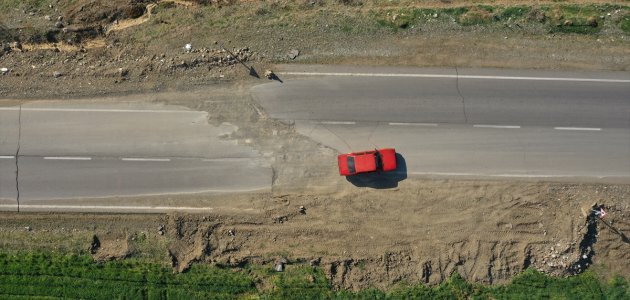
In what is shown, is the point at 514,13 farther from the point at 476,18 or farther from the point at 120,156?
the point at 120,156

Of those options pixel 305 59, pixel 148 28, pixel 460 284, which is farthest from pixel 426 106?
pixel 148 28

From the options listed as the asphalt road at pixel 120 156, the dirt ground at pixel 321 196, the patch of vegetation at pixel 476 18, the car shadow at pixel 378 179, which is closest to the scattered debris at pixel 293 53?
the dirt ground at pixel 321 196

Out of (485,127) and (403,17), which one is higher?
(403,17)

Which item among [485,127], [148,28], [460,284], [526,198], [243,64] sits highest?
[148,28]

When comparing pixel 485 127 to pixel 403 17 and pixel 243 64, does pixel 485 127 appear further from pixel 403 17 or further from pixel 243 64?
pixel 243 64

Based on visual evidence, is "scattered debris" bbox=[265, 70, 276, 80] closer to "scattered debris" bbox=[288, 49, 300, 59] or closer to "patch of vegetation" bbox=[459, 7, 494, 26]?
"scattered debris" bbox=[288, 49, 300, 59]

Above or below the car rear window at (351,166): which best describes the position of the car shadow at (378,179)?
below

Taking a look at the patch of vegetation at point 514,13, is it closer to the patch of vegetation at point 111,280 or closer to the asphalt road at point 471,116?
the asphalt road at point 471,116
